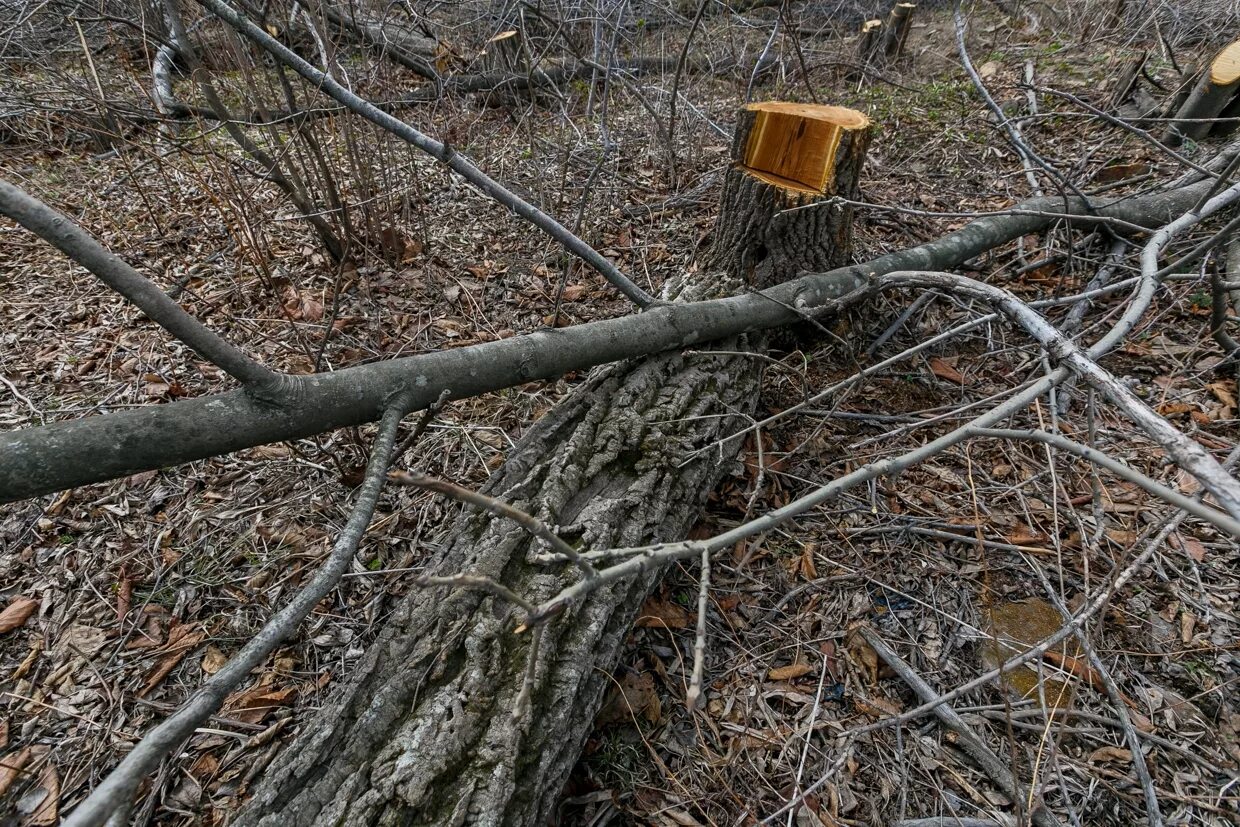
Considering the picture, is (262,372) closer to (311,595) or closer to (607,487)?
(311,595)

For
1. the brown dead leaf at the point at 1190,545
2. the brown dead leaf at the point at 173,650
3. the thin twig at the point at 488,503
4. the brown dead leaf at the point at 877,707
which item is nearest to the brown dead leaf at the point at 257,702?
A: the brown dead leaf at the point at 173,650

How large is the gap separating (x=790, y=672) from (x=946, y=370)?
1.71 m

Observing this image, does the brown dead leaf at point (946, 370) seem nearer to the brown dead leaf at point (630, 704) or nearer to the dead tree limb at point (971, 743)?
the dead tree limb at point (971, 743)

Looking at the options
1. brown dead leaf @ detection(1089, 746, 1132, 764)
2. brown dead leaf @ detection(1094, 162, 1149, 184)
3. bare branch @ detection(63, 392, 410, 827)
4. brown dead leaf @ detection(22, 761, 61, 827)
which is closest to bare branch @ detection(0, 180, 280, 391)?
bare branch @ detection(63, 392, 410, 827)

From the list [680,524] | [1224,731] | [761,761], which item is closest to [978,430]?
[680,524]

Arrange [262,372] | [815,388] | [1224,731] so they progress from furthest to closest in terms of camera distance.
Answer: [815,388] → [1224,731] → [262,372]

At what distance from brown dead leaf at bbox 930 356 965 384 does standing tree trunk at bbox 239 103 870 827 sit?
0.91 metres

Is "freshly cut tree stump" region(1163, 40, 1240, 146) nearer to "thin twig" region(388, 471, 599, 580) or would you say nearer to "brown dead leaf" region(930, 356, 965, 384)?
"brown dead leaf" region(930, 356, 965, 384)

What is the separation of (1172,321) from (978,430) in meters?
2.58

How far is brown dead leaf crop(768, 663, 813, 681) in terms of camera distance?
186 cm

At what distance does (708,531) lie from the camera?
221 centimetres

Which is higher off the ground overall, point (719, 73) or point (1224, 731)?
point (719, 73)

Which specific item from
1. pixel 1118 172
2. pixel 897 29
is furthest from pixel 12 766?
pixel 897 29

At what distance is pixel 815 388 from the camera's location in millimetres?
2668
